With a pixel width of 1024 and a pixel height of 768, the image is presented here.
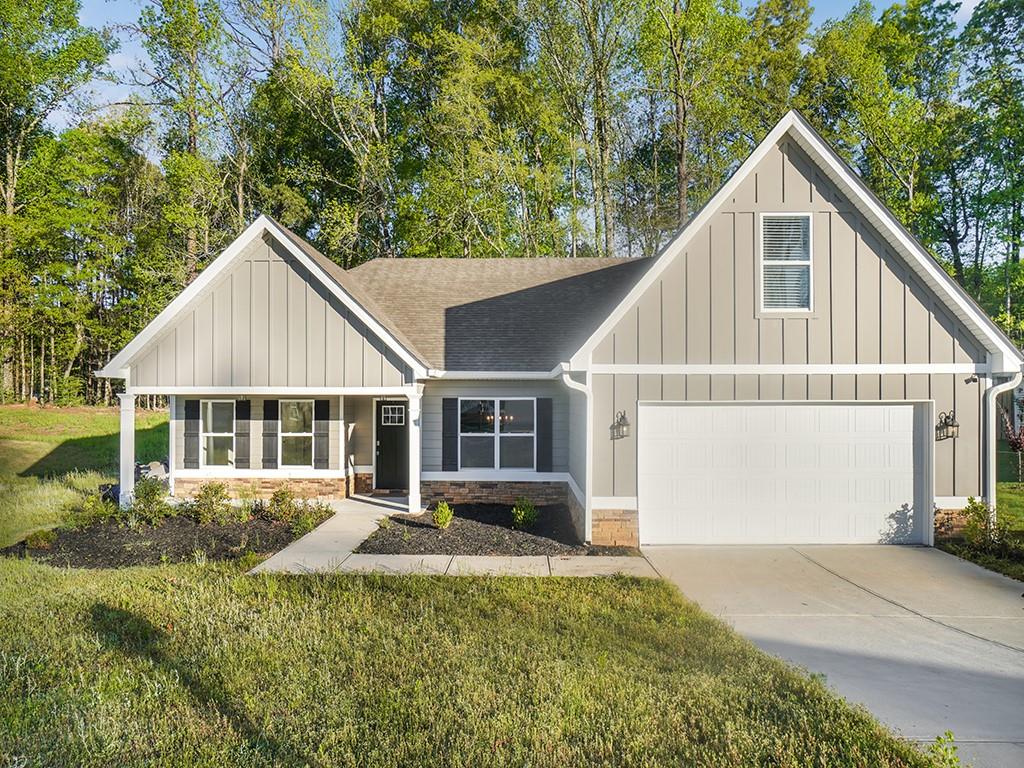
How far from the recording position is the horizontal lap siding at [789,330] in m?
8.25

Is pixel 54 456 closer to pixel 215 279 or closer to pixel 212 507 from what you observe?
pixel 212 507

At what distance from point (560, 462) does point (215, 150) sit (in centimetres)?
2144

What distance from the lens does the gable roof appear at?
1134 centimetres

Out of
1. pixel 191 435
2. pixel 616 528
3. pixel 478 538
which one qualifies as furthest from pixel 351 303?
pixel 616 528

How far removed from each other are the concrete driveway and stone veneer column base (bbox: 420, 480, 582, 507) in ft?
9.98

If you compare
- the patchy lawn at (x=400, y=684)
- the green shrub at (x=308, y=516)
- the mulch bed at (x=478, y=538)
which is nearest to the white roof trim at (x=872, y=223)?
the mulch bed at (x=478, y=538)

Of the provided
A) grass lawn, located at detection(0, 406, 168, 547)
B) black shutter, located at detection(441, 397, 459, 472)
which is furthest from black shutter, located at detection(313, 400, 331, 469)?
grass lawn, located at detection(0, 406, 168, 547)

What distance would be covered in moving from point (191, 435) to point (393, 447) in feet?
12.8

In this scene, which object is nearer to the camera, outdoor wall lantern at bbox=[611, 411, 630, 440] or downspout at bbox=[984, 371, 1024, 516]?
downspout at bbox=[984, 371, 1024, 516]

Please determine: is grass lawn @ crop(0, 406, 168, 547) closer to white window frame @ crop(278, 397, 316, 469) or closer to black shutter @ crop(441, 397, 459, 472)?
white window frame @ crop(278, 397, 316, 469)

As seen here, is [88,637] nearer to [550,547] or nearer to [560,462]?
[550,547]

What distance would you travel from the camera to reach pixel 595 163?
2203 centimetres

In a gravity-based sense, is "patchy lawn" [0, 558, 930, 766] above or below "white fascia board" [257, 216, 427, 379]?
below

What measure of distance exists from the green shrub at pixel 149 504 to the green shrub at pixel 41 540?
1.10 m
